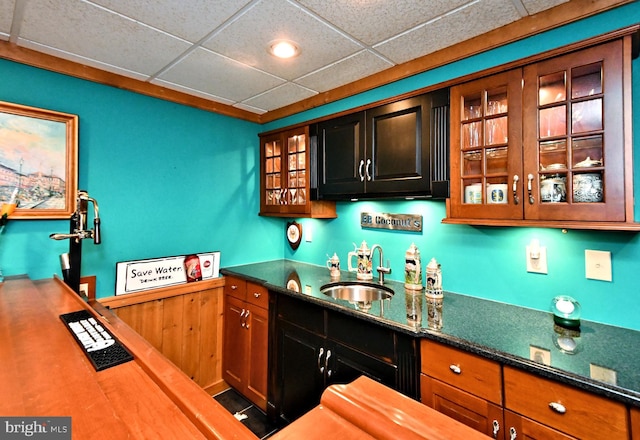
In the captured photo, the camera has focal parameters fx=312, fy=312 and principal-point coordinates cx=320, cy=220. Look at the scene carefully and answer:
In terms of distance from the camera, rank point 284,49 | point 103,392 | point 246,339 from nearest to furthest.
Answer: point 103,392
point 284,49
point 246,339

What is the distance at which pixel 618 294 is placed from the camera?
1.45 meters

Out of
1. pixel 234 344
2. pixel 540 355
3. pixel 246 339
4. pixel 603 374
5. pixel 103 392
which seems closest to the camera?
pixel 103 392

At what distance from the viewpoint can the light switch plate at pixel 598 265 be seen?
4.83 feet

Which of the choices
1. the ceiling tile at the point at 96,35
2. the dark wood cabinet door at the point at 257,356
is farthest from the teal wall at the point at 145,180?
the dark wood cabinet door at the point at 257,356

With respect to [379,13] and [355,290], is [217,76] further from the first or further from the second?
[355,290]

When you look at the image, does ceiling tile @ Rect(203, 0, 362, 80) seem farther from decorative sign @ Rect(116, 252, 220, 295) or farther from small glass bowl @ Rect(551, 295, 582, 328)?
small glass bowl @ Rect(551, 295, 582, 328)

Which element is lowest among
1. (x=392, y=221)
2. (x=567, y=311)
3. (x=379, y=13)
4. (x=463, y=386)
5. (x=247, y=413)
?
(x=247, y=413)

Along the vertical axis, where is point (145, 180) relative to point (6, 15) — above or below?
below

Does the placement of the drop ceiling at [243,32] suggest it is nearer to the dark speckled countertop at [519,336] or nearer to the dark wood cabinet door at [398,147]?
the dark wood cabinet door at [398,147]

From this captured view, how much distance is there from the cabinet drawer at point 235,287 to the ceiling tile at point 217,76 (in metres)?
1.54

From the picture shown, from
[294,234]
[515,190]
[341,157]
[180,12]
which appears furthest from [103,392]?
[294,234]

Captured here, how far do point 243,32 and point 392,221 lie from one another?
5.05 feet

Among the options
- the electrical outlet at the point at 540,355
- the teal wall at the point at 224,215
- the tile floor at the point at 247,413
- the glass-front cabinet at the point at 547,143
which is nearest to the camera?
the electrical outlet at the point at 540,355

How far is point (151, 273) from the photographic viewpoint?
2.39 meters
